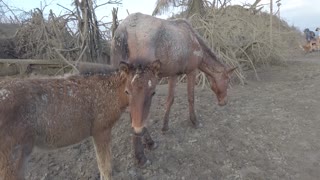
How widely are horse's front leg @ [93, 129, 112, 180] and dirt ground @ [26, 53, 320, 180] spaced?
0.65m

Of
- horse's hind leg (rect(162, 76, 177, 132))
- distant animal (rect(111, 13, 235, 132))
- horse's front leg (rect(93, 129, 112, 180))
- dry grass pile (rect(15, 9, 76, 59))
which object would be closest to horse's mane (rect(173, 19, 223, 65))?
distant animal (rect(111, 13, 235, 132))

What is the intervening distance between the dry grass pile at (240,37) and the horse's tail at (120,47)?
4.58 metres

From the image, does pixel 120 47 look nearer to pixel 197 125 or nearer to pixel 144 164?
pixel 144 164

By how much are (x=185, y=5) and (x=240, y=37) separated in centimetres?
289

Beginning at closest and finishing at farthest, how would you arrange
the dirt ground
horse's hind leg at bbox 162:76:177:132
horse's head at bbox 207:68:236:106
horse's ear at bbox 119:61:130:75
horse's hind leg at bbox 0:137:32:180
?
horse's hind leg at bbox 0:137:32:180 → horse's ear at bbox 119:61:130:75 → the dirt ground → horse's hind leg at bbox 162:76:177:132 → horse's head at bbox 207:68:236:106

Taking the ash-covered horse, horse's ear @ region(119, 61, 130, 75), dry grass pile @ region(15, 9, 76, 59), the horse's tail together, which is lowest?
the ash-covered horse

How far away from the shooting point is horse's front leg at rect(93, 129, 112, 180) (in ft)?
13.7

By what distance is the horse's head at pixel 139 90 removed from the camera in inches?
152

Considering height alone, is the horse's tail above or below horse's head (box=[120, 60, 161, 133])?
above

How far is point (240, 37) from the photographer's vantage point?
11.5 m

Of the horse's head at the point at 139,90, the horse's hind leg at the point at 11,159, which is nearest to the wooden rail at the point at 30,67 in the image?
the horse's head at the point at 139,90

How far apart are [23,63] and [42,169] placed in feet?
14.0

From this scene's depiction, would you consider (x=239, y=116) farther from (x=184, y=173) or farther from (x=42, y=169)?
(x=42, y=169)

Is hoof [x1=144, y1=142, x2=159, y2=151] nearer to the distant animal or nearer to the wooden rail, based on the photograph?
the distant animal
